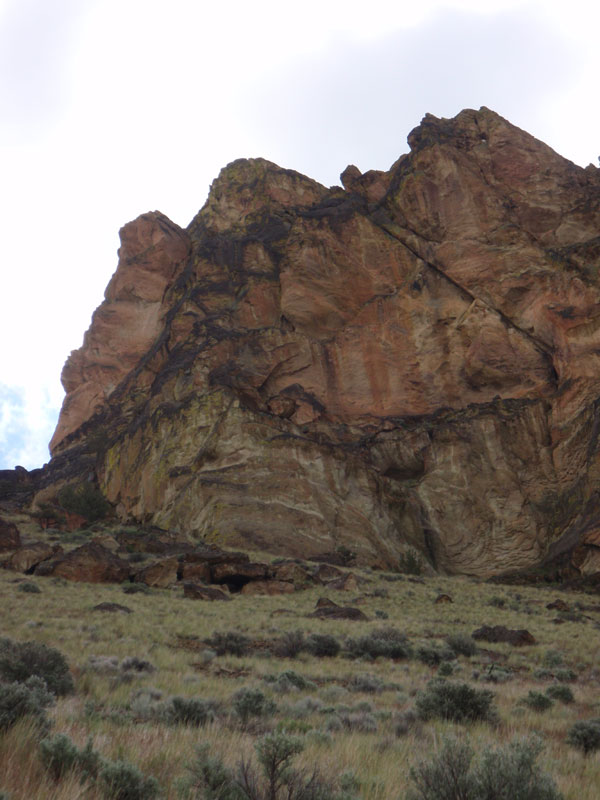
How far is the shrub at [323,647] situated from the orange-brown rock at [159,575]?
1196cm

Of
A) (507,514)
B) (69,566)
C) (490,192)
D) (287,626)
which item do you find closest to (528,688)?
(287,626)

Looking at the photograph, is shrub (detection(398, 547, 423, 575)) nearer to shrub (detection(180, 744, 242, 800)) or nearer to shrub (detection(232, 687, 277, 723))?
shrub (detection(232, 687, 277, 723))

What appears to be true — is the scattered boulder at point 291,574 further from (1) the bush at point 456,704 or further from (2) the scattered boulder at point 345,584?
(1) the bush at point 456,704

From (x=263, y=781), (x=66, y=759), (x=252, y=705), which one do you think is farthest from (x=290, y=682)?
(x=66, y=759)

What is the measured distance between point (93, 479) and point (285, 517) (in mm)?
27510

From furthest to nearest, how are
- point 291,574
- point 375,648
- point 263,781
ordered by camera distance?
point 291,574 → point 375,648 → point 263,781

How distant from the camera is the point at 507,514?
145 feet

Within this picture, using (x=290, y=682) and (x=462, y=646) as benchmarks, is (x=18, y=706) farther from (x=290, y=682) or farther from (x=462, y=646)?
(x=462, y=646)

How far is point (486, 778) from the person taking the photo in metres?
3.61

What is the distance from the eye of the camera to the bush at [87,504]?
4775 cm

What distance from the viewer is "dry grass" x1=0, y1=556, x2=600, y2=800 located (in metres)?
4.56

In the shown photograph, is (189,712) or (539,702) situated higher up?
(189,712)

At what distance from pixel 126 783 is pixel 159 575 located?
69.9ft

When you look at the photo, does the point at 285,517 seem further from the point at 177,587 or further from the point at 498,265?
the point at 498,265
